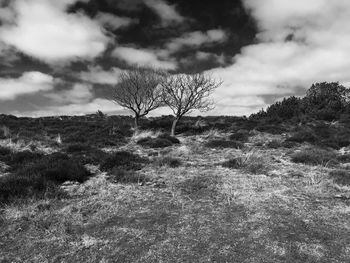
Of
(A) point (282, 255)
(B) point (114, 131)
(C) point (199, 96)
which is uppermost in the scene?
(C) point (199, 96)

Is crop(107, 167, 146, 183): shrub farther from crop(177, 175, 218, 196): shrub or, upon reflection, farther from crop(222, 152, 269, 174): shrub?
crop(222, 152, 269, 174): shrub

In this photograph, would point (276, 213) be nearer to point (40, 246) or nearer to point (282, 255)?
point (282, 255)

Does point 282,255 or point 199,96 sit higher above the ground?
point 199,96

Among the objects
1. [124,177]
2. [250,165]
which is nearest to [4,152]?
[124,177]

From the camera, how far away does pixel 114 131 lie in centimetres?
2197

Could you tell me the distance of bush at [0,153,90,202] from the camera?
279 inches

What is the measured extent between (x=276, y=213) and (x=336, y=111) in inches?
1070

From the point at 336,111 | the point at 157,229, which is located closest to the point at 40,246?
the point at 157,229

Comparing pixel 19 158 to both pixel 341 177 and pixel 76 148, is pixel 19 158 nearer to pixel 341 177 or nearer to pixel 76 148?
pixel 76 148

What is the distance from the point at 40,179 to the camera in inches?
317

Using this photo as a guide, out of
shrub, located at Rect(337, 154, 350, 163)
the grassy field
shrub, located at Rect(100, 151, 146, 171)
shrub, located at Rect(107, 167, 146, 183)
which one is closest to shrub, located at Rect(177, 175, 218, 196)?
the grassy field

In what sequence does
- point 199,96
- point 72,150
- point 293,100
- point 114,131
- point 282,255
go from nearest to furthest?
point 282,255 < point 72,150 < point 114,131 < point 199,96 < point 293,100

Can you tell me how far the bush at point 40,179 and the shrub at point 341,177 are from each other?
7.51 m

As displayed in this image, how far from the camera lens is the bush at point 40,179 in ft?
23.2
